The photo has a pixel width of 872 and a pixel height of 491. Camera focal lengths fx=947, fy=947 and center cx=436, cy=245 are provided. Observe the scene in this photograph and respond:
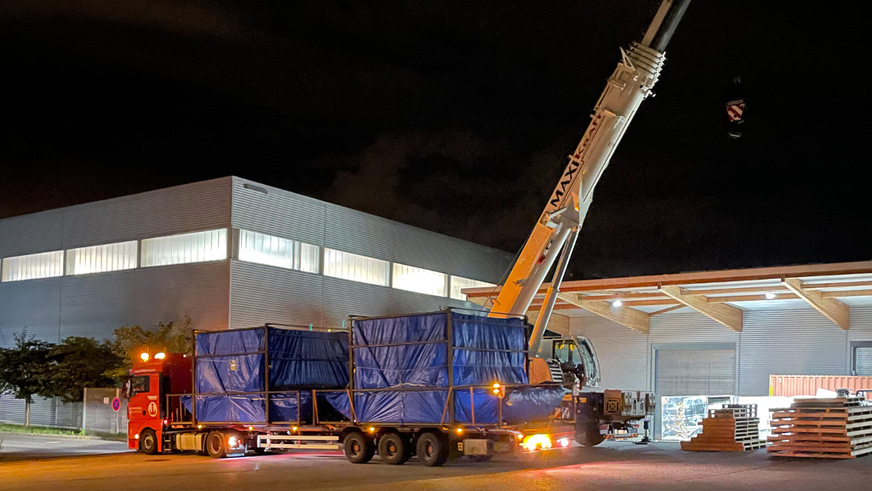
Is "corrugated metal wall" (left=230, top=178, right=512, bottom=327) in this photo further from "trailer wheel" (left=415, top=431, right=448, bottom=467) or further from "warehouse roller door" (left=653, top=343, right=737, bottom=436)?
"trailer wheel" (left=415, top=431, right=448, bottom=467)

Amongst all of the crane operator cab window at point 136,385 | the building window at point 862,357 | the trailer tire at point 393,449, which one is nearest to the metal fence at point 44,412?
the crane operator cab window at point 136,385

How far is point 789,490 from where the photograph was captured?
15.4m

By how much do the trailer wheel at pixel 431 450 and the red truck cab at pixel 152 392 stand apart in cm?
836

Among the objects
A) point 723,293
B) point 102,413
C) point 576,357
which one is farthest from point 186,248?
point 723,293

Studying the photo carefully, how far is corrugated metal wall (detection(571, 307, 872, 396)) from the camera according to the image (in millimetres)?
30703

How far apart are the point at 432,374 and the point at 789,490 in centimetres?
723

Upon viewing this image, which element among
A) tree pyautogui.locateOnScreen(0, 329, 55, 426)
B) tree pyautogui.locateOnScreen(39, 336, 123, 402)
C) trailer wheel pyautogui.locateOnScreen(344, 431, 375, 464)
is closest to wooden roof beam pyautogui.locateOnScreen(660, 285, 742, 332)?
trailer wheel pyautogui.locateOnScreen(344, 431, 375, 464)

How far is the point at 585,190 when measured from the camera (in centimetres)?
2362

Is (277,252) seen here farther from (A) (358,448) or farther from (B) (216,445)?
(A) (358,448)

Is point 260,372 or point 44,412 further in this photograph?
point 44,412

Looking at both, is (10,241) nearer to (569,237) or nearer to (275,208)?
(275,208)

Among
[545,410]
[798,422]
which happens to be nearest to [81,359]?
[545,410]

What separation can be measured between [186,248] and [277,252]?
11.1ft

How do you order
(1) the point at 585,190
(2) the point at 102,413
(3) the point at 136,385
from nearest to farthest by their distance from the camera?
(1) the point at 585,190 < (3) the point at 136,385 < (2) the point at 102,413
